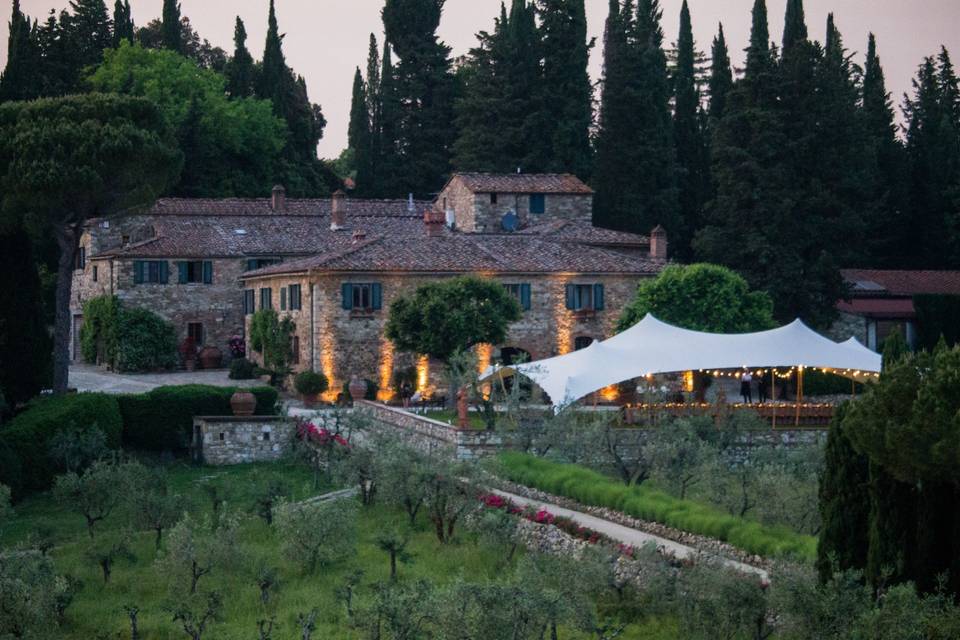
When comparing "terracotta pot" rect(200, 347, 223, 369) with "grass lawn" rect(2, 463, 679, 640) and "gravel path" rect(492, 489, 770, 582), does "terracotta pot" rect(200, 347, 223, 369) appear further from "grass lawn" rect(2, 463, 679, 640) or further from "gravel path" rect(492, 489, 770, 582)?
"gravel path" rect(492, 489, 770, 582)

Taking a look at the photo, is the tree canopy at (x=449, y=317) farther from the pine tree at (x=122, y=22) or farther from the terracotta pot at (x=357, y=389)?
the pine tree at (x=122, y=22)

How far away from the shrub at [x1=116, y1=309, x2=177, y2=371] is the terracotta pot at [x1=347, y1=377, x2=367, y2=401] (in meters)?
9.32

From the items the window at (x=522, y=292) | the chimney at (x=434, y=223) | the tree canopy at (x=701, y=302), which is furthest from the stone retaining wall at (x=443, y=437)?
the chimney at (x=434, y=223)

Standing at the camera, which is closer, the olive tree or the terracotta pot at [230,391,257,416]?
the terracotta pot at [230,391,257,416]

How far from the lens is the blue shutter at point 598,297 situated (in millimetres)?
46281

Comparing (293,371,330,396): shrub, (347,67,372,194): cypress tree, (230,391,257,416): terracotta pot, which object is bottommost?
(230,391,257,416): terracotta pot

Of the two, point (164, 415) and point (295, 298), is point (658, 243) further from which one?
point (164, 415)

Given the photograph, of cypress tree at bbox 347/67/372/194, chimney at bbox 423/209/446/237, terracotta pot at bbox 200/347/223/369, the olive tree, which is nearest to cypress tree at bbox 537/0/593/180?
cypress tree at bbox 347/67/372/194

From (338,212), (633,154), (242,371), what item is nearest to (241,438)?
(242,371)

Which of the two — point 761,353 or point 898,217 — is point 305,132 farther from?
point 761,353

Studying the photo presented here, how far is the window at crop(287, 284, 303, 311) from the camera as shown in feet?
149

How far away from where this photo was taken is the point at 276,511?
23531mm

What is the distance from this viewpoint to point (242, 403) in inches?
1395

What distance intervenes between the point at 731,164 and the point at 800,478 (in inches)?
993
